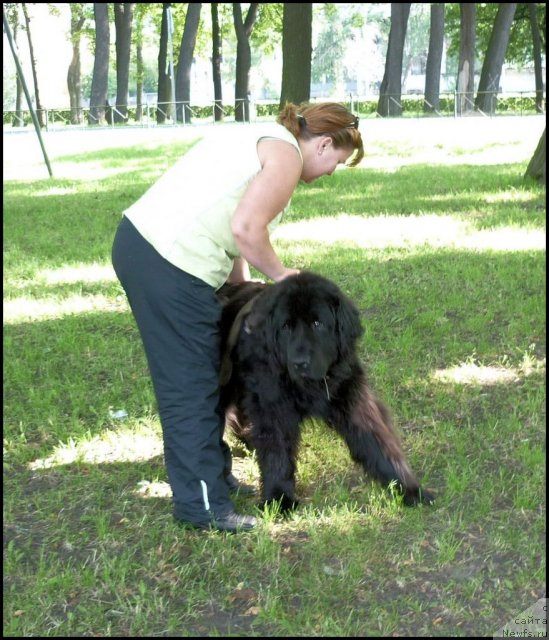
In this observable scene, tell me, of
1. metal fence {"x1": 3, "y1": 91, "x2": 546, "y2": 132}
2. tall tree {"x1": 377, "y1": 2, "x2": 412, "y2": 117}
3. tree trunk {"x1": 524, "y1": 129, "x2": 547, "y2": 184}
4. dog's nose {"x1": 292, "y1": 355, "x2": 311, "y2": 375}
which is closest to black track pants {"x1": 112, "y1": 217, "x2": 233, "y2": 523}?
dog's nose {"x1": 292, "y1": 355, "x2": 311, "y2": 375}

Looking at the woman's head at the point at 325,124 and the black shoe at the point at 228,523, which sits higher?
the woman's head at the point at 325,124

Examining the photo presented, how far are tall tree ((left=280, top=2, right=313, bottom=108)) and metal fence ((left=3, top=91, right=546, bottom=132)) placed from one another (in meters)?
19.2

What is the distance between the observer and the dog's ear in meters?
3.78

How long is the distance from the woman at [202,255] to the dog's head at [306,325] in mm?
162

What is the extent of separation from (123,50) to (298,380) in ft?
130

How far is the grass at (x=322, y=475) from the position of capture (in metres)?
3.27

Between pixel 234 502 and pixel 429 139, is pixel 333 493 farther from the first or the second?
pixel 429 139

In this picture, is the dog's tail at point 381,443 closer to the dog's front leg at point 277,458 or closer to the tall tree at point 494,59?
the dog's front leg at point 277,458

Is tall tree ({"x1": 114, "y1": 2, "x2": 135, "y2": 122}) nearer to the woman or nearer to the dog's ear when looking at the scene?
the woman

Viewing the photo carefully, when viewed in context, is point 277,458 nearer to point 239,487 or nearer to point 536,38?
point 239,487

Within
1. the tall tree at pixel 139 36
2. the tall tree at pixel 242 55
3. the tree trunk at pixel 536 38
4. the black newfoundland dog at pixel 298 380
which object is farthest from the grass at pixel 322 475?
the tall tree at pixel 139 36

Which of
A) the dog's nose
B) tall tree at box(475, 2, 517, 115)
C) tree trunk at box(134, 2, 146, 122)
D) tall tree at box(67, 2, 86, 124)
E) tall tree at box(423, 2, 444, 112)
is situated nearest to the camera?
the dog's nose

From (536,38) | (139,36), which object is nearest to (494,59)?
(536,38)

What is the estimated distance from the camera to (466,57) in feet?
109
